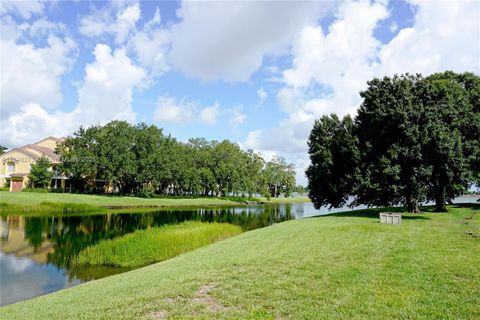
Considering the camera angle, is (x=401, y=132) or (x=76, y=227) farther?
(x=76, y=227)

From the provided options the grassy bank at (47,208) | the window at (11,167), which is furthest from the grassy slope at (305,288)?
the window at (11,167)

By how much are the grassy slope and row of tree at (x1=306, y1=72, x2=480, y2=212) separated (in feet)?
45.9

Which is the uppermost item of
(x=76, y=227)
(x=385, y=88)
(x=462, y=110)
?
(x=385, y=88)

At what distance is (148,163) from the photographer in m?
76.6

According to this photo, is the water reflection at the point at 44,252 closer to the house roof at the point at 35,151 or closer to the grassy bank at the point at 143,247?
the grassy bank at the point at 143,247

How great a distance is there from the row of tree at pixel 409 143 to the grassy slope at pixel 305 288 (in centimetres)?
1398

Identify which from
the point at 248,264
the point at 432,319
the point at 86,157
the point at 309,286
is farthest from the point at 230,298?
the point at 86,157

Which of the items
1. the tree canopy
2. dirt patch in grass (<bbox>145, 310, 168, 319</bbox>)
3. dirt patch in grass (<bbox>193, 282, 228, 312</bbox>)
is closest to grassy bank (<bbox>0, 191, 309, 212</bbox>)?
the tree canopy

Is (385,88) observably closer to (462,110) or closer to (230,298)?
(462,110)

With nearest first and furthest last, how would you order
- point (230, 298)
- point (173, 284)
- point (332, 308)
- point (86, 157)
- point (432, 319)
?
point (432, 319), point (332, 308), point (230, 298), point (173, 284), point (86, 157)

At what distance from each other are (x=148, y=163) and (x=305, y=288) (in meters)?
70.7

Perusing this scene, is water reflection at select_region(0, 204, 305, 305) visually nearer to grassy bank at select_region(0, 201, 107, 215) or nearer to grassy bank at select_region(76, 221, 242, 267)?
grassy bank at select_region(76, 221, 242, 267)

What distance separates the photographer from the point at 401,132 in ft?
94.2

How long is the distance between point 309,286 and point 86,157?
2858 inches
